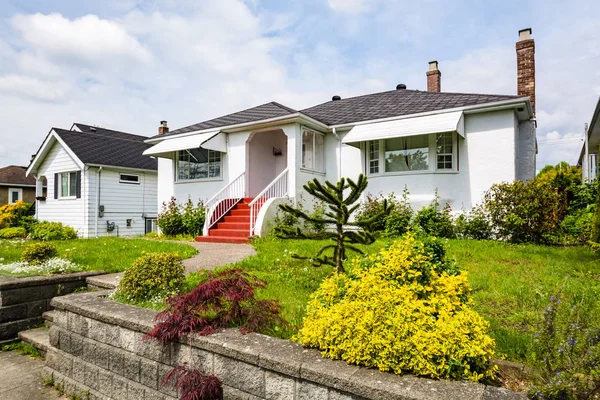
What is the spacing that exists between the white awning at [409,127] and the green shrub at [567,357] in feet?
28.6

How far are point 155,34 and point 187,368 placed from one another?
32.0 feet

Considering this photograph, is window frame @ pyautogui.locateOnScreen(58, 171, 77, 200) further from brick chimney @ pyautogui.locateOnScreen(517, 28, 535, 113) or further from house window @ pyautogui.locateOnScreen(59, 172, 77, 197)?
brick chimney @ pyautogui.locateOnScreen(517, 28, 535, 113)

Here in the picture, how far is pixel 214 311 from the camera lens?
3463 millimetres

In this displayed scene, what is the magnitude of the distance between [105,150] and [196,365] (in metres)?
20.6

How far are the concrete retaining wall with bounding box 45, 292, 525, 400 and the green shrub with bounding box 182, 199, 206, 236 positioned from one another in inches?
335

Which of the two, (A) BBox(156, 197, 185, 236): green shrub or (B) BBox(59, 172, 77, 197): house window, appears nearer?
(A) BBox(156, 197, 185, 236): green shrub

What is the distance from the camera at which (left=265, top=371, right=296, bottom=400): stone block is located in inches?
97.2

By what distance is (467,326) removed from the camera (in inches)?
91.4

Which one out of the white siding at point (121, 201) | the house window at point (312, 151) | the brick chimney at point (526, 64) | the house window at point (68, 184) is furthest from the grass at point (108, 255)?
the brick chimney at point (526, 64)

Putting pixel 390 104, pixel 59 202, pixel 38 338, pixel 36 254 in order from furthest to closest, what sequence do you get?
pixel 59 202
pixel 390 104
pixel 36 254
pixel 38 338

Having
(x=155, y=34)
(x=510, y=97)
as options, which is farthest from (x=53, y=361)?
(x=510, y=97)

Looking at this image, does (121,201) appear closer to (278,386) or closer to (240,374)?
(240,374)

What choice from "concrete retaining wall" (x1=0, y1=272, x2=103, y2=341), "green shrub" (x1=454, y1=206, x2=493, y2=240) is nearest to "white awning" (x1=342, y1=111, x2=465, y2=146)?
"green shrub" (x1=454, y1=206, x2=493, y2=240)

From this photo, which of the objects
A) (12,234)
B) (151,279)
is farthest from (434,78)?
(12,234)
